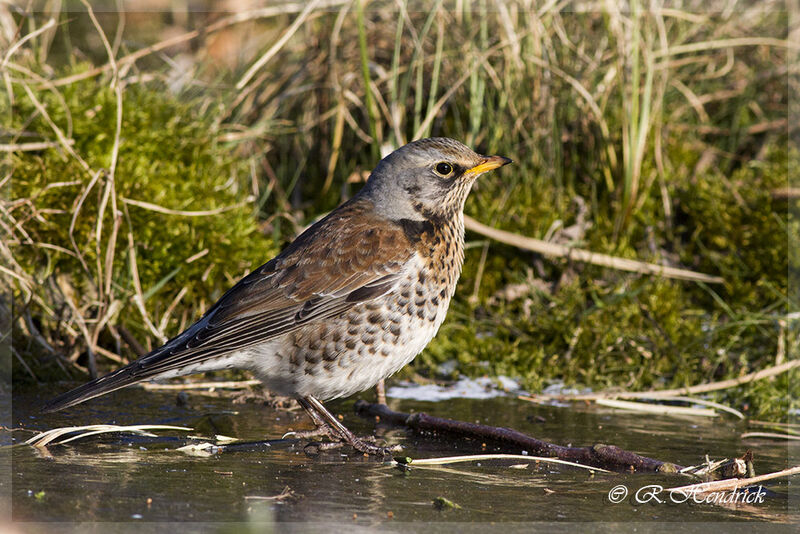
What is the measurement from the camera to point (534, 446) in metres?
3.88

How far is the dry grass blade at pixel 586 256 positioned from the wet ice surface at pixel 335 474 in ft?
4.34

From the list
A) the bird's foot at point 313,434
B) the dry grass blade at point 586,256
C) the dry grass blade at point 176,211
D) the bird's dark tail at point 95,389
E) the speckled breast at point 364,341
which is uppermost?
the dry grass blade at point 176,211

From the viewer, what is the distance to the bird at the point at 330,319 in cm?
407

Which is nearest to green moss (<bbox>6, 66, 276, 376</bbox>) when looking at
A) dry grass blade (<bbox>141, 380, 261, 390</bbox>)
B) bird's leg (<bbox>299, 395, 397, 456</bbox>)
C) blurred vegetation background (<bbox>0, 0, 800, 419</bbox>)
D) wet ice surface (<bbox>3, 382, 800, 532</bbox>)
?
blurred vegetation background (<bbox>0, 0, 800, 419</bbox>)

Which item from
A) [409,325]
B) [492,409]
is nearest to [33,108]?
[409,325]

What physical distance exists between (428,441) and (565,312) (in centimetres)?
176

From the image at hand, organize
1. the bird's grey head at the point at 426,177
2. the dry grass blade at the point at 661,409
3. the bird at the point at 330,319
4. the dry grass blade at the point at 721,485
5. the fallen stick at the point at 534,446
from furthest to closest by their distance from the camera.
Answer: the dry grass blade at the point at 661,409 → the bird's grey head at the point at 426,177 → the bird at the point at 330,319 → the fallen stick at the point at 534,446 → the dry grass blade at the point at 721,485

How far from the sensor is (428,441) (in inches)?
163

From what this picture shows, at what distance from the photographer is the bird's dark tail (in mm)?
3820

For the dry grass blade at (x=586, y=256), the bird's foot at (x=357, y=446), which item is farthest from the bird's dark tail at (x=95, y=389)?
the dry grass blade at (x=586, y=256)

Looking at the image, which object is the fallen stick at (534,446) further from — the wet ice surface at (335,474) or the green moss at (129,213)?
the green moss at (129,213)

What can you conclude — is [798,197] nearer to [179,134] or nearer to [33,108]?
[179,134]

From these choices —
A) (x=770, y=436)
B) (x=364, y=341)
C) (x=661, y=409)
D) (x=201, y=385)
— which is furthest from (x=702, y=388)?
(x=201, y=385)

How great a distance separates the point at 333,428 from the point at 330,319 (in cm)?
51
